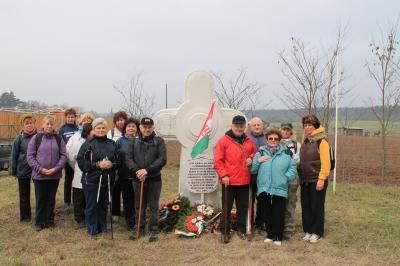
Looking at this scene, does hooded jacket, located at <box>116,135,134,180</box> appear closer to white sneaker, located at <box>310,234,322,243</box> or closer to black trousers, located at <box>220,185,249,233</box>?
black trousers, located at <box>220,185,249,233</box>

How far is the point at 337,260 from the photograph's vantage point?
4312 millimetres

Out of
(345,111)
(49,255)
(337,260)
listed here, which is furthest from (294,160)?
(345,111)

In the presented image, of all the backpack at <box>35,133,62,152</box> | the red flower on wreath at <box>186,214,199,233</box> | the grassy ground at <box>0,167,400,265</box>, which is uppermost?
the backpack at <box>35,133,62,152</box>

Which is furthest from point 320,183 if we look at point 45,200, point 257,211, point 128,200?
point 45,200

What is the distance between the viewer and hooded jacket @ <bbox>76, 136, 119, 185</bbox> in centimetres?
489

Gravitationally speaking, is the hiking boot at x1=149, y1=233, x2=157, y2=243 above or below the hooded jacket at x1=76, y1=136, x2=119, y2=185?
below

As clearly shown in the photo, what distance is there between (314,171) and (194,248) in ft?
5.69

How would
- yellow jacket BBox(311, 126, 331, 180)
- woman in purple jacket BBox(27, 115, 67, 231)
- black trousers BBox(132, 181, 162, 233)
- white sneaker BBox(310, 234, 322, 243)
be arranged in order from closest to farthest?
yellow jacket BBox(311, 126, 331, 180)
white sneaker BBox(310, 234, 322, 243)
black trousers BBox(132, 181, 162, 233)
woman in purple jacket BBox(27, 115, 67, 231)

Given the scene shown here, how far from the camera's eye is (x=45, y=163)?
5.16 meters

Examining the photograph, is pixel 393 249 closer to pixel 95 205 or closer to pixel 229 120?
pixel 229 120

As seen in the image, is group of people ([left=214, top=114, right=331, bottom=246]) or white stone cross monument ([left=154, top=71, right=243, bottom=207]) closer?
group of people ([left=214, top=114, right=331, bottom=246])

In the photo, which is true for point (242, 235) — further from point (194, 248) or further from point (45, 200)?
point (45, 200)

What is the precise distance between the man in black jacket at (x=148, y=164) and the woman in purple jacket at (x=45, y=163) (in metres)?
1.01

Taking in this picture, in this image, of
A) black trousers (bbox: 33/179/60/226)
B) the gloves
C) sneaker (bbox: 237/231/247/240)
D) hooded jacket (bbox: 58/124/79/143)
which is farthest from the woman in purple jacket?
the gloves
